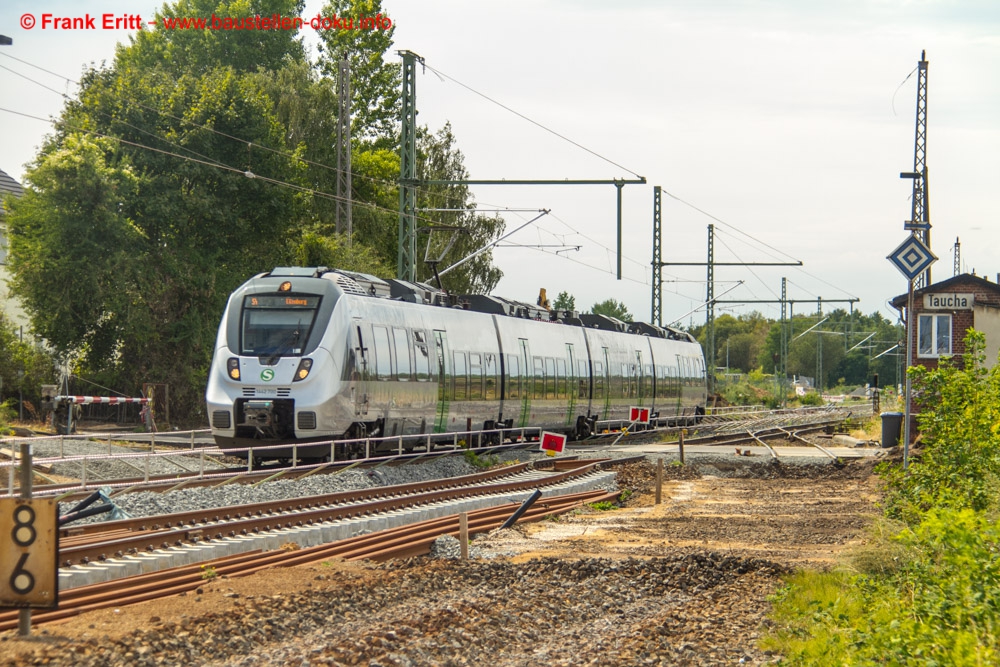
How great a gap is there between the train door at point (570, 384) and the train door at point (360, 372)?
41.2 ft

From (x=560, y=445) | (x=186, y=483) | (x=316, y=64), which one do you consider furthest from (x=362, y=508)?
(x=316, y=64)

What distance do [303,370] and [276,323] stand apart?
3.75ft

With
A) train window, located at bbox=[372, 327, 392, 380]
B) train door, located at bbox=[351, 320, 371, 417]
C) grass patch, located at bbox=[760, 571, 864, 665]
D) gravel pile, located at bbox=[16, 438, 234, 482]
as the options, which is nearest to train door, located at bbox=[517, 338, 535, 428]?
gravel pile, located at bbox=[16, 438, 234, 482]

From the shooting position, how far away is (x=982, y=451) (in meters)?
13.8

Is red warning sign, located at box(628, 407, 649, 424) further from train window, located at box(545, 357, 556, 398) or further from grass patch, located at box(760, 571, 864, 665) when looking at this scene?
grass patch, located at box(760, 571, 864, 665)

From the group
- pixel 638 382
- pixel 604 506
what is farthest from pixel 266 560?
pixel 638 382

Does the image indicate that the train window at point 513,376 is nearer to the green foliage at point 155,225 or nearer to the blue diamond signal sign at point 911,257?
the green foliage at point 155,225

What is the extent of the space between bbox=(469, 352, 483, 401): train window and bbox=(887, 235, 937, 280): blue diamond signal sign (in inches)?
477

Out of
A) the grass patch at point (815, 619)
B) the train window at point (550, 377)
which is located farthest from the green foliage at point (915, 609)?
the train window at point (550, 377)

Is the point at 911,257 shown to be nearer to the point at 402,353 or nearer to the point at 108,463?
the point at 402,353

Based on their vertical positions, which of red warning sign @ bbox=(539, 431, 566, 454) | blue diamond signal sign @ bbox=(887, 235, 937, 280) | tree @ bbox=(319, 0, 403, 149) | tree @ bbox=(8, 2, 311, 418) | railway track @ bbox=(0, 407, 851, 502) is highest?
tree @ bbox=(319, 0, 403, 149)

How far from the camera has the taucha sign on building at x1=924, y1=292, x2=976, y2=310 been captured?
2820 cm

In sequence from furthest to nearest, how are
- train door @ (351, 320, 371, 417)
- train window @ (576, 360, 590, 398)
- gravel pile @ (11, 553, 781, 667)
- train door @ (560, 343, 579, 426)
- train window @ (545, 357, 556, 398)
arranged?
train window @ (576, 360, 590, 398)
train door @ (560, 343, 579, 426)
train window @ (545, 357, 556, 398)
train door @ (351, 320, 371, 417)
gravel pile @ (11, 553, 781, 667)

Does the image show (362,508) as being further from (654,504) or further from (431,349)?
(431,349)
